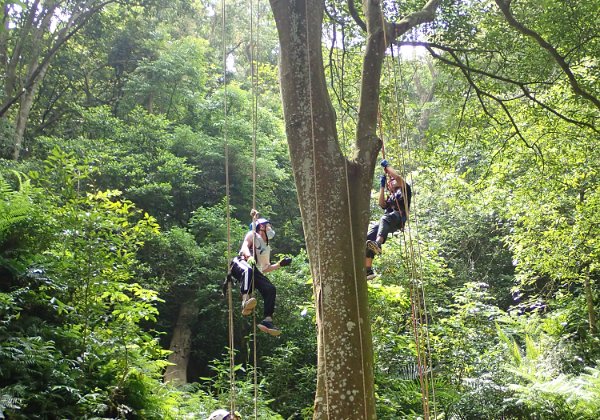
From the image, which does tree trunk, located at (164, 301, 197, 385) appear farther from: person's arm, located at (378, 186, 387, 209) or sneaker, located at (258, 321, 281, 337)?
person's arm, located at (378, 186, 387, 209)

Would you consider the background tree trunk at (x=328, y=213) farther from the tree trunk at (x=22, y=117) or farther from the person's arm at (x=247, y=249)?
the tree trunk at (x=22, y=117)

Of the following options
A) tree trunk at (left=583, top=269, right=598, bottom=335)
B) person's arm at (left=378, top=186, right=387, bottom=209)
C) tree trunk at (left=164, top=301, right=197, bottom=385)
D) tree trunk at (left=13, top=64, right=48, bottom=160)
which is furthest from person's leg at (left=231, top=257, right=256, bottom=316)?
tree trunk at (left=13, top=64, right=48, bottom=160)

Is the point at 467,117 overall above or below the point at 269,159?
below

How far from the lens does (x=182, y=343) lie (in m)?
10.2

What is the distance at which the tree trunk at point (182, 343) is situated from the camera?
958 centimetres

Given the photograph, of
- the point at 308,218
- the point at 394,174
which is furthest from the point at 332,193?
the point at 394,174

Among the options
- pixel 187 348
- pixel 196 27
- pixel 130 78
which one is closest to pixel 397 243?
pixel 187 348

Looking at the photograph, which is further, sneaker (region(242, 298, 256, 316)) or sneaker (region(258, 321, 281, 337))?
sneaker (region(258, 321, 281, 337))

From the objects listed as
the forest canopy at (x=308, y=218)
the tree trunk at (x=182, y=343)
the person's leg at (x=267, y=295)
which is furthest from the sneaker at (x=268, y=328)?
the tree trunk at (x=182, y=343)

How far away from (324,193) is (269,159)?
899 centimetres

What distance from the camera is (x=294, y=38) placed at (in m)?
3.98

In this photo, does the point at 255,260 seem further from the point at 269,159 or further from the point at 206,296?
the point at 269,159

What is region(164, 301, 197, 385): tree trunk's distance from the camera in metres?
9.58

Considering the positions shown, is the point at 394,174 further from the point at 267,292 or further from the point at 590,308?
the point at 590,308
